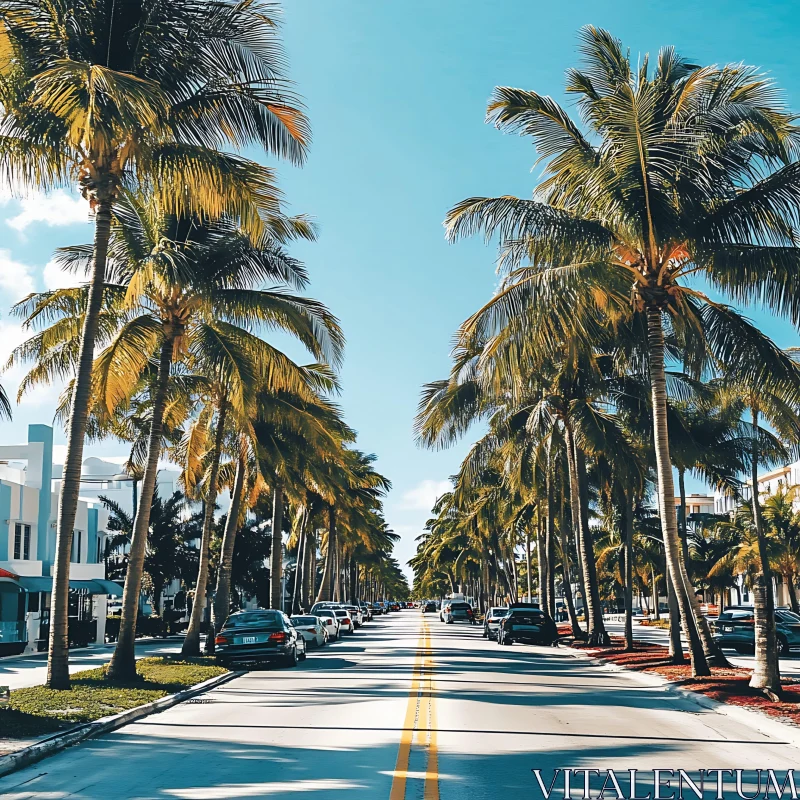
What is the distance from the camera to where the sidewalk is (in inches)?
883

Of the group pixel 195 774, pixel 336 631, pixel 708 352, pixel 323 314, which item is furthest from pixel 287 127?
pixel 336 631

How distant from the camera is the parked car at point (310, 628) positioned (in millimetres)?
34219

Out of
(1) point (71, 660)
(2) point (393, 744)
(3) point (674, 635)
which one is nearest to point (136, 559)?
(2) point (393, 744)

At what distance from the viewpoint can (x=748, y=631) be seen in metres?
32.7

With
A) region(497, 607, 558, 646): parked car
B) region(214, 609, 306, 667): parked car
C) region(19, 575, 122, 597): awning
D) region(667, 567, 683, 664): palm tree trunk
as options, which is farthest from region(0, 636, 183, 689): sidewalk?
region(667, 567, 683, 664): palm tree trunk

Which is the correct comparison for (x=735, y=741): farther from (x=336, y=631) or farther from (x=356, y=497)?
(x=356, y=497)

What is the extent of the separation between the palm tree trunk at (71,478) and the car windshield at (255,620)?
763 centimetres

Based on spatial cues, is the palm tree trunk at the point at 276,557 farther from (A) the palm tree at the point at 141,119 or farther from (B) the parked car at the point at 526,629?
(A) the palm tree at the point at 141,119

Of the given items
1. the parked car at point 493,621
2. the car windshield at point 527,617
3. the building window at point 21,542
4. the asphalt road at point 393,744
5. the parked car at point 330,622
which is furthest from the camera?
the parked car at point 493,621

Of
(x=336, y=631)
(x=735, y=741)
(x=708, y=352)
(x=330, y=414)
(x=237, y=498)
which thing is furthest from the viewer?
(x=336, y=631)

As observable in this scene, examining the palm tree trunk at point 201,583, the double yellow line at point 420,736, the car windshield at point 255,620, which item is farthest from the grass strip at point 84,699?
the palm tree trunk at point 201,583

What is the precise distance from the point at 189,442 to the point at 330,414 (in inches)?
260

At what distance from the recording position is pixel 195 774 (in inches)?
380

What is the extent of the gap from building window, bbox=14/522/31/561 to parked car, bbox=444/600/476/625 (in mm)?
33206
